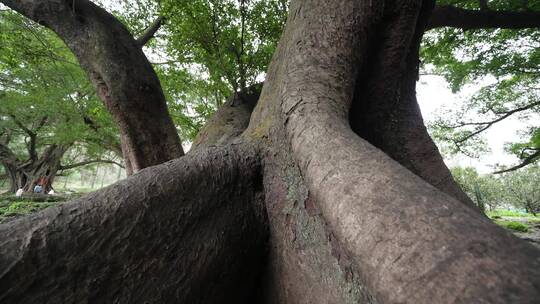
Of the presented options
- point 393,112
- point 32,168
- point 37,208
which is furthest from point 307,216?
point 32,168

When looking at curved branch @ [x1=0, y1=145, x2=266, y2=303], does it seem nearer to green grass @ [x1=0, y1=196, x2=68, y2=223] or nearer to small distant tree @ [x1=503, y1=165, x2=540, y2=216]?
green grass @ [x1=0, y1=196, x2=68, y2=223]

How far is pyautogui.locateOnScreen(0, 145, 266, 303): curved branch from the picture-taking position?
1004 millimetres

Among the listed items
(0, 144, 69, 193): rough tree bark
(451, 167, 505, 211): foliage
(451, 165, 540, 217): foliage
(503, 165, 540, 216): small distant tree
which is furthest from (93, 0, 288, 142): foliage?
(503, 165, 540, 216): small distant tree

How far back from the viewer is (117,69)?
2.73 metres

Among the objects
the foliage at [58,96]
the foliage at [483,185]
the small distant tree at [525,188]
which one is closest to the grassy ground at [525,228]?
the foliage at [58,96]

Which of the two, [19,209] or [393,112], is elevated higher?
[393,112]

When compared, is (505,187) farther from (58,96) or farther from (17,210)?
(58,96)

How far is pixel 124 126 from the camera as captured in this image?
279cm

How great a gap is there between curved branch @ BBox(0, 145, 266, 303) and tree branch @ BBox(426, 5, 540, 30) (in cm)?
315

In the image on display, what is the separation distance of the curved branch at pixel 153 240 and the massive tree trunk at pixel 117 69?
154cm

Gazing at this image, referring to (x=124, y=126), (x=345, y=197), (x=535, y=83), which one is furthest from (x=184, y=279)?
(x=535, y=83)

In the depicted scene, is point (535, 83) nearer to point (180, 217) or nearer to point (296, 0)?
point (296, 0)

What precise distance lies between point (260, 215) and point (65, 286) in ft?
3.12

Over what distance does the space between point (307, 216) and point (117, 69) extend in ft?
8.38
